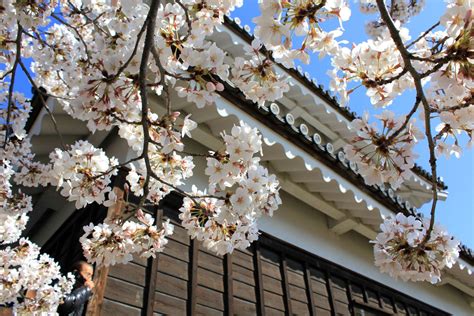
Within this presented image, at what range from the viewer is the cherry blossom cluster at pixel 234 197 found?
2.04m

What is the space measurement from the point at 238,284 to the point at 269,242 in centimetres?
71

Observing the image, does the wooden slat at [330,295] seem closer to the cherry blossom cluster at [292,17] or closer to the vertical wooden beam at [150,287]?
the vertical wooden beam at [150,287]

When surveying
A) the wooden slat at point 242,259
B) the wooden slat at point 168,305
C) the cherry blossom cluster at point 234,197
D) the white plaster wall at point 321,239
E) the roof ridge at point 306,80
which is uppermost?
the roof ridge at point 306,80

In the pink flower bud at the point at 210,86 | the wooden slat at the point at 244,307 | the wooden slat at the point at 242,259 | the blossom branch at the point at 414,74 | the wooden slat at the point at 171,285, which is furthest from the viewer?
the wooden slat at the point at 242,259

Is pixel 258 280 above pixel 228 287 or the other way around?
above

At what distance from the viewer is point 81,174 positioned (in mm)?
2195

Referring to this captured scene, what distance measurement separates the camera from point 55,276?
314 cm

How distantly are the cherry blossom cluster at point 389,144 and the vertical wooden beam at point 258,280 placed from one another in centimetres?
A: 239

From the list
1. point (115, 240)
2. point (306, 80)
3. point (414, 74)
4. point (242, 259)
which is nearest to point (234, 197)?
point (115, 240)

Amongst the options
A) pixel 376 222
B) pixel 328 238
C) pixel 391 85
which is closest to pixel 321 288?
pixel 328 238

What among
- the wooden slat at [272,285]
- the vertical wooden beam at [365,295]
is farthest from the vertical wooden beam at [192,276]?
the vertical wooden beam at [365,295]

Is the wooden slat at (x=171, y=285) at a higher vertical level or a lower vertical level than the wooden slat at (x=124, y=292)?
higher

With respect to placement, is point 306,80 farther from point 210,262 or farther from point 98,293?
point 98,293

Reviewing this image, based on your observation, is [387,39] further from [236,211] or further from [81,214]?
[81,214]
